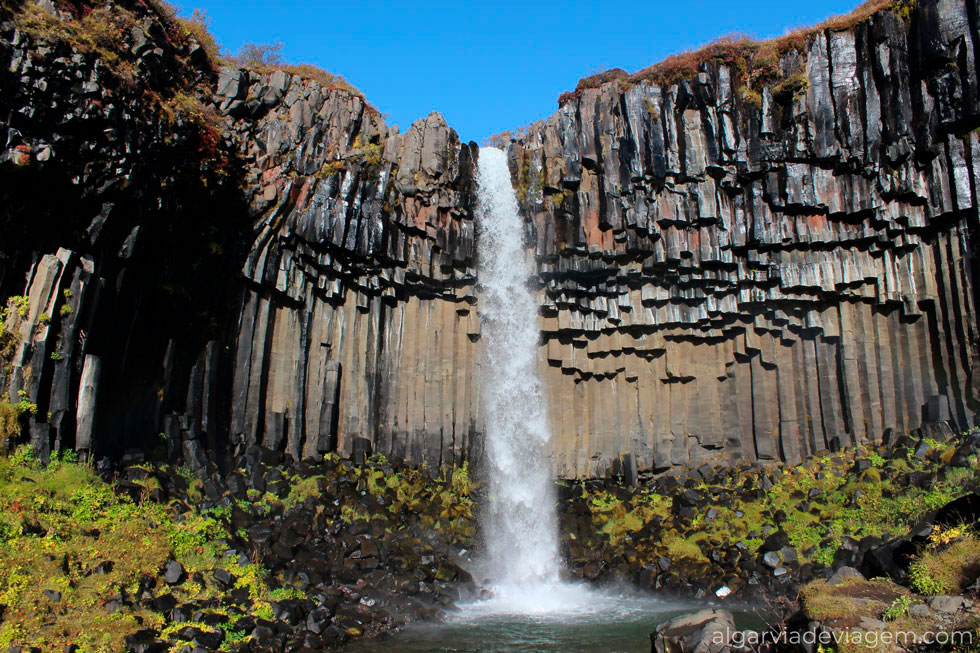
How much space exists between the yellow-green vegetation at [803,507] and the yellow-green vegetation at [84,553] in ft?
30.3

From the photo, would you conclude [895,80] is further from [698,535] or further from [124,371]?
[124,371]

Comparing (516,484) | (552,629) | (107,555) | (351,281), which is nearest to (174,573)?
(107,555)

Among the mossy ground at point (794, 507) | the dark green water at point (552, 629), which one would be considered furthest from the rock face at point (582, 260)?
the dark green water at point (552, 629)

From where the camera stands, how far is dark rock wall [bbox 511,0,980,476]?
663 inches

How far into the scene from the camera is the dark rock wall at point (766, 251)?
55.2ft

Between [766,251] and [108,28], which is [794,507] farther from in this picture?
[108,28]

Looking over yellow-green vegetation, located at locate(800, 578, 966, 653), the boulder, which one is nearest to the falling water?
the boulder

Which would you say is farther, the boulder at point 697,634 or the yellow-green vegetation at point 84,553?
the yellow-green vegetation at point 84,553

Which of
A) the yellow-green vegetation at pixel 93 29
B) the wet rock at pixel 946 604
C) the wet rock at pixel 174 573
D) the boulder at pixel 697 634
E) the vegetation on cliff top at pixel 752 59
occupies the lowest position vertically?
the boulder at pixel 697 634

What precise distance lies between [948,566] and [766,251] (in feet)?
38.5

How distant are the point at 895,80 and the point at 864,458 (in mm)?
9088

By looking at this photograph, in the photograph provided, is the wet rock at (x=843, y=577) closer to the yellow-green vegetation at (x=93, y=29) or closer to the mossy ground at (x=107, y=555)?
the mossy ground at (x=107, y=555)

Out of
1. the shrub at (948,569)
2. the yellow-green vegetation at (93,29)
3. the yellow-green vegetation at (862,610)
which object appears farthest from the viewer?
the yellow-green vegetation at (93,29)

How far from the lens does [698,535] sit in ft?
55.6
